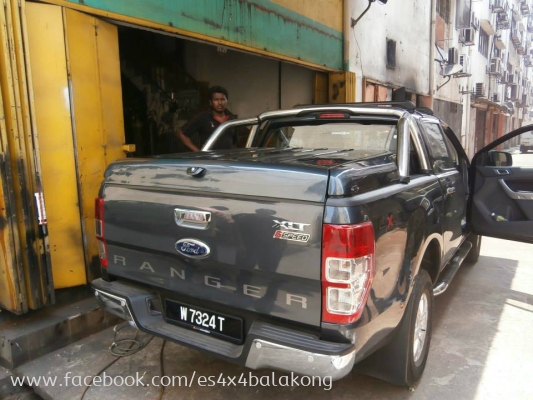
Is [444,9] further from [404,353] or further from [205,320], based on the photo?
[205,320]

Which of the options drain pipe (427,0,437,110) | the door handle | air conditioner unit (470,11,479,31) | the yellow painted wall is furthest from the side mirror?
air conditioner unit (470,11,479,31)

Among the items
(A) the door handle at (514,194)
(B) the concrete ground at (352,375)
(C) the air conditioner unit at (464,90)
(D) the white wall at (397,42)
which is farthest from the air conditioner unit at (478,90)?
(B) the concrete ground at (352,375)

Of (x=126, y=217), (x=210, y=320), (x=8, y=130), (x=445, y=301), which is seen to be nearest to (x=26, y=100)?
(x=8, y=130)

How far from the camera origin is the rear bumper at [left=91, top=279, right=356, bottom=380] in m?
1.84

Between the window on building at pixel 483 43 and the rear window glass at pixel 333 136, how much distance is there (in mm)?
23312

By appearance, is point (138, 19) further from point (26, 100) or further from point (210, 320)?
point (210, 320)

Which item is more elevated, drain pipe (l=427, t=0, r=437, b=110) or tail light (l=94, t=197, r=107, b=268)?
drain pipe (l=427, t=0, r=437, b=110)

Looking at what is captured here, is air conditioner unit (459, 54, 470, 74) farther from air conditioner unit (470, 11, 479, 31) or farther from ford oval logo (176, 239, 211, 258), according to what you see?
ford oval logo (176, 239, 211, 258)

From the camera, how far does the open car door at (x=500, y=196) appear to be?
4.03 m

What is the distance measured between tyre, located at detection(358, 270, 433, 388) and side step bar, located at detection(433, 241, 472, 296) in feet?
1.59

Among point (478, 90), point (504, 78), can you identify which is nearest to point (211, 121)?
point (478, 90)

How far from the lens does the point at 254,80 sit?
826cm

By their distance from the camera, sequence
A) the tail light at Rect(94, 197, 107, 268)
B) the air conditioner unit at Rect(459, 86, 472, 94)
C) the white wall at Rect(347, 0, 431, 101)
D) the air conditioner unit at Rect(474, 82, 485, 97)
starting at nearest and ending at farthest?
the tail light at Rect(94, 197, 107, 268), the white wall at Rect(347, 0, 431, 101), the air conditioner unit at Rect(459, 86, 472, 94), the air conditioner unit at Rect(474, 82, 485, 97)

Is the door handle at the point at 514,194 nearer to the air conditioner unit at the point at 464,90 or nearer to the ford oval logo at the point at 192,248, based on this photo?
the ford oval logo at the point at 192,248
